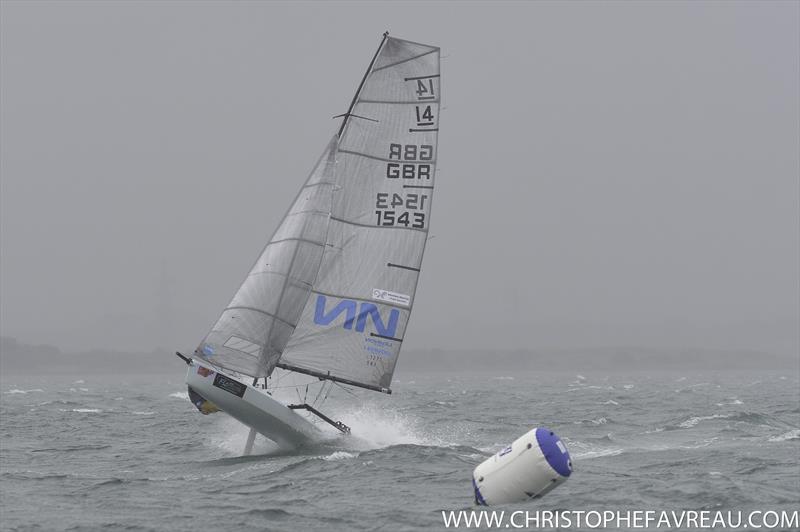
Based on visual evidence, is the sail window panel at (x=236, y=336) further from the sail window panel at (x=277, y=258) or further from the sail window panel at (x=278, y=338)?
the sail window panel at (x=277, y=258)

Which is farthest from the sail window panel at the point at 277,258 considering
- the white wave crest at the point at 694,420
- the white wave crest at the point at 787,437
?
the white wave crest at the point at 694,420

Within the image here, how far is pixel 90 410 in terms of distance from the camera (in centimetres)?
4978

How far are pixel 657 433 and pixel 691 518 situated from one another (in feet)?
53.2

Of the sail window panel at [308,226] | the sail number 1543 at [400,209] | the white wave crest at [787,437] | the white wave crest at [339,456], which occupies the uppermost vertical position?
the sail number 1543 at [400,209]

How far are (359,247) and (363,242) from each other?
0.17 m

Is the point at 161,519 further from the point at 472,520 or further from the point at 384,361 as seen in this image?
the point at 384,361

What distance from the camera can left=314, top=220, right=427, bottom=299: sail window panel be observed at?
88.6 feet

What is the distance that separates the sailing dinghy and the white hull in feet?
3.18

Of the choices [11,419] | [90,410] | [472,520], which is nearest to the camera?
[472,520]

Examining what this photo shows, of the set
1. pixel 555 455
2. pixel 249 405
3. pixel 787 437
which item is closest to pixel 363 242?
pixel 249 405

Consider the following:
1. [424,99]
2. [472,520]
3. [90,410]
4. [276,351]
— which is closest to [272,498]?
[472,520]

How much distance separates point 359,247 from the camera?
27.0 metres

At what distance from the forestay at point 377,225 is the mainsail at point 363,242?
0.03m

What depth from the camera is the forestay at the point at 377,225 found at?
2700 centimetres
